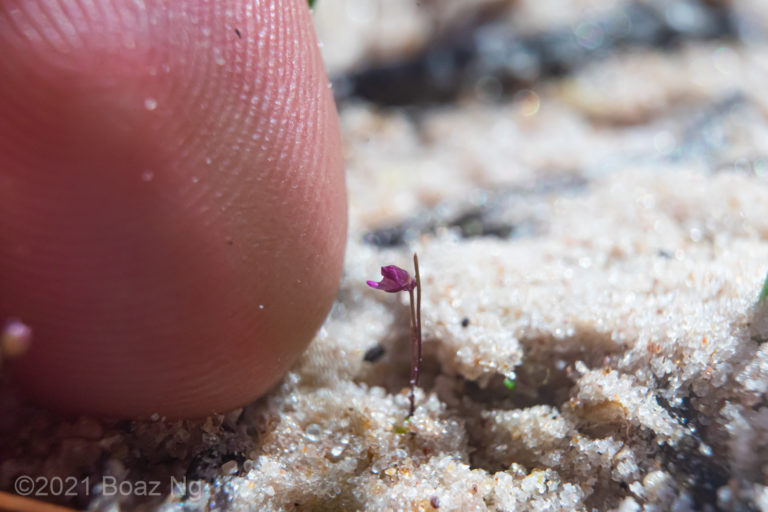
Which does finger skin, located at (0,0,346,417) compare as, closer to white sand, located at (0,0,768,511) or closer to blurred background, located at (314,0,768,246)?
white sand, located at (0,0,768,511)

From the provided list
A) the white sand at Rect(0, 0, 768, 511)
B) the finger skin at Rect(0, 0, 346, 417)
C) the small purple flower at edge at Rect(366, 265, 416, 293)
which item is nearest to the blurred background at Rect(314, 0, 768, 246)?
the white sand at Rect(0, 0, 768, 511)

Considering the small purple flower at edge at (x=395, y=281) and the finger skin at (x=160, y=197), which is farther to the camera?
the small purple flower at edge at (x=395, y=281)

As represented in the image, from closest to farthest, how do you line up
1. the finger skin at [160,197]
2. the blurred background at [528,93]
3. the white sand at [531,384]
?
the finger skin at [160,197] < the white sand at [531,384] < the blurred background at [528,93]

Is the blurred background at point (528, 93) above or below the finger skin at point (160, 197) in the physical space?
below

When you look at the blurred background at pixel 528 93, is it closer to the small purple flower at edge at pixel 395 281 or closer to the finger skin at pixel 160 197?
the small purple flower at edge at pixel 395 281

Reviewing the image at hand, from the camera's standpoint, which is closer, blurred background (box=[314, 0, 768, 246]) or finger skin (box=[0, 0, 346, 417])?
finger skin (box=[0, 0, 346, 417])

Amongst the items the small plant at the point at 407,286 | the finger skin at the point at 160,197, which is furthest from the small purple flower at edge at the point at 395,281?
the finger skin at the point at 160,197
